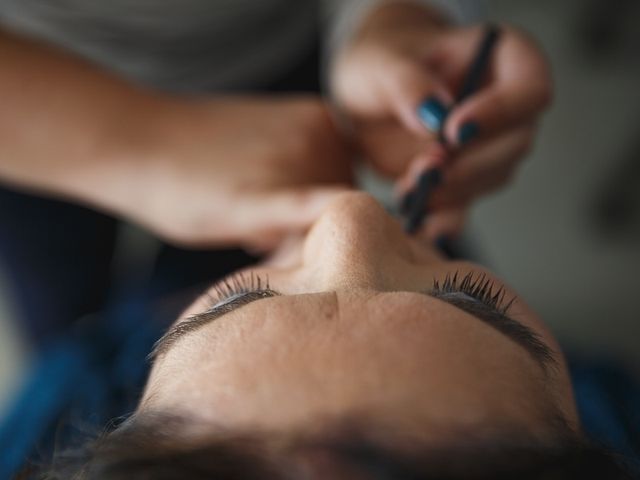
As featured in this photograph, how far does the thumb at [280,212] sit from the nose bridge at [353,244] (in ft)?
0.16

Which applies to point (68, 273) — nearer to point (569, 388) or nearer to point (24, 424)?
point (24, 424)

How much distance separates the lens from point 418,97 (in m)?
0.56

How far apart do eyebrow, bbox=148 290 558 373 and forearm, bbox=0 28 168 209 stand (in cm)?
26

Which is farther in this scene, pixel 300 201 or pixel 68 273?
pixel 68 273

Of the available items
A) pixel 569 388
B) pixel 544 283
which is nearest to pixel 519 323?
pixel 569 388

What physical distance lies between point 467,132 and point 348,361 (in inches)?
12.9

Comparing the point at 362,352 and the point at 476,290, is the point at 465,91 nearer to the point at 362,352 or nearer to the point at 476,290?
the point at 476,290

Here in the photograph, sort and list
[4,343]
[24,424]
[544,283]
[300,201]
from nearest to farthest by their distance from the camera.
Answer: [300,201] → [24,424] → [4,343] → [544,283]

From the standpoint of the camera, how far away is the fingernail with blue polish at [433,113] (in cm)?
55

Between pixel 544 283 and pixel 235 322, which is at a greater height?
pixel 544 283

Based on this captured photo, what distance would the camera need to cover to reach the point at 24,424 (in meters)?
0.61

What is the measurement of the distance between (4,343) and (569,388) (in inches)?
36.4

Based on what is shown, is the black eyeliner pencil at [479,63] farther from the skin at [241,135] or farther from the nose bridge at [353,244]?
the nose bridge at [353,244]

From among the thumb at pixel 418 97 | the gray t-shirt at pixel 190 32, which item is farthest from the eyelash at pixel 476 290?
the gray t-shirt at pixel 190 32
